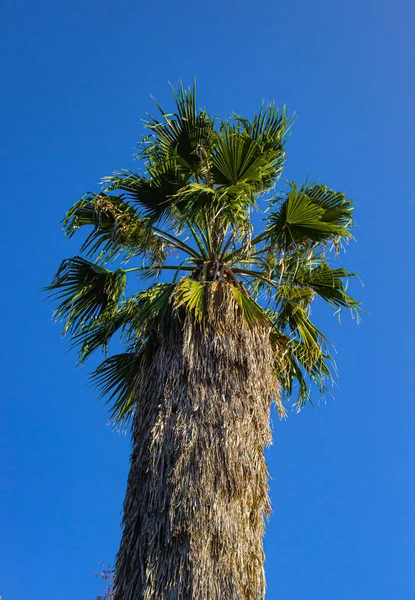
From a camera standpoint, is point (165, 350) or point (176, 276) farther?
point (176, 276)

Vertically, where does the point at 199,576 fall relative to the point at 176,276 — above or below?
below

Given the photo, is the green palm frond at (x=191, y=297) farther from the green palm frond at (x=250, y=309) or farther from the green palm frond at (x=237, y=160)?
the green palm frond at (x=237, y=160)

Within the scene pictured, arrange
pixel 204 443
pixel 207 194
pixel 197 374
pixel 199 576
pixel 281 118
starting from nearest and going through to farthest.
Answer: pixel 199 576
pixel 204 443
pixel 197 374
pixel 207 194
pixel 281 118

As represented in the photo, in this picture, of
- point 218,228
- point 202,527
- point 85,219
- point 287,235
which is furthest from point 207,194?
point 202,527

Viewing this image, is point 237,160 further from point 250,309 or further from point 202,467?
point 202,467

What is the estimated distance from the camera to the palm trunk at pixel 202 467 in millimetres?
5617

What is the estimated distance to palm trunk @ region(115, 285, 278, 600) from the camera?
562cm

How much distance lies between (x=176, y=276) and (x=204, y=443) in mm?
2061

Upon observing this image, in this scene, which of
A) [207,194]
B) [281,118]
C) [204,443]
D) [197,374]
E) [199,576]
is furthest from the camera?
[281,118]

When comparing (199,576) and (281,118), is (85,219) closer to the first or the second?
(281,118)

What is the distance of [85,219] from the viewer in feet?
26.0

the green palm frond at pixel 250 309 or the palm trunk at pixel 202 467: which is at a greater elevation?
the green palm frond at pixel 250 309

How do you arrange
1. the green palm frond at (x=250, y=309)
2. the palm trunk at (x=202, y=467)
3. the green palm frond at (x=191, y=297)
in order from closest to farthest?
1. the palm trunk at (x=202, y=467)
2. the green palm frond at (x=191, y=297)
3. the green palm frond at (x=250, y=309)

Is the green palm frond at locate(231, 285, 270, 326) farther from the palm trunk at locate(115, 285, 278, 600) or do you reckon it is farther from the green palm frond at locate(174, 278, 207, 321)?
the green palm frond at locate(174, 278, 207, 321)
